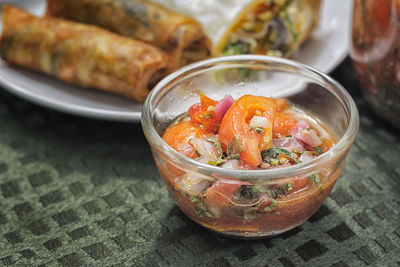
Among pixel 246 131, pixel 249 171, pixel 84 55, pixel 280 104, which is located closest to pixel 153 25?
pixel 84 55

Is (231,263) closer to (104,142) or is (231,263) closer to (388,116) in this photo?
(104,142)

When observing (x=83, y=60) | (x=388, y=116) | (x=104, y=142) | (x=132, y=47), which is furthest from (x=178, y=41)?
(x=388, y=116)

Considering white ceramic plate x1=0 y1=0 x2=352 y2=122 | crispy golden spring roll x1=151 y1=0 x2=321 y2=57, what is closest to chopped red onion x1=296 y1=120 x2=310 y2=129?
white ceramic plate x1=0 y1=0 x2=352 y2=122

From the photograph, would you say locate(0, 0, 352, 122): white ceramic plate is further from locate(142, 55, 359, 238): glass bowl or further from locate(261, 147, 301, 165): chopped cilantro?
locate(261, 147, 301, 165): chopped cilantro

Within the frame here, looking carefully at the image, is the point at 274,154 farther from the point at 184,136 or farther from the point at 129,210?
the point at 129,210

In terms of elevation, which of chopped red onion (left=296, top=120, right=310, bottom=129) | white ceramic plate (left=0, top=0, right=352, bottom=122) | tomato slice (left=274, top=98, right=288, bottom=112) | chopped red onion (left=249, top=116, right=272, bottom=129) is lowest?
white ceramic plate (left=0, top=0, right=352, bottom=122)

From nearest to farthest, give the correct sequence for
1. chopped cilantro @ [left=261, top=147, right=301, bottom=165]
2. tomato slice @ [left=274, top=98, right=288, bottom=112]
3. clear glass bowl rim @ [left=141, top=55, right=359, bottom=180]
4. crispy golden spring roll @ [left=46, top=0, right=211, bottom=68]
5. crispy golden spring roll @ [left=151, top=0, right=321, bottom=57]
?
1. clear glass bowl rim @ [left=141, top=55, right=359, bottom=180]
2. chopped cilantro @ [left=261, top=147, right=301, bottom=165]
3. tomato slice @ [left=274, top=98, right=288, bottom=112]
4. crispy golden spring roll @ [left=46, top=0, right=211, bottom=68]
5. crispy golden spring roll @ [left=151, top=0, right=321, bottom=57]
